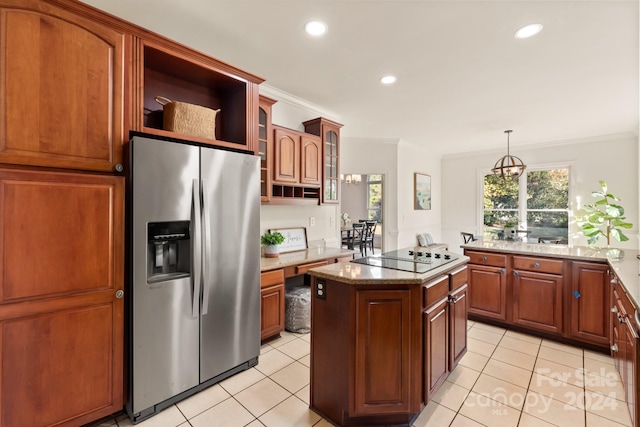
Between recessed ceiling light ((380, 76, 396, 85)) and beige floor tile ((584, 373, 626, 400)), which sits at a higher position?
recessed ceiling light ((380, 76, 396, 85))

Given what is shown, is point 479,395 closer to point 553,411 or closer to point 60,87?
point 553,411

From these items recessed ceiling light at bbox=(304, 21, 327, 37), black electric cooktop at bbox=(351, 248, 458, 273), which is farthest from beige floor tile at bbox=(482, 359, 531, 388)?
recessed ceiling light at bbox=(304, 21, 327, 37)

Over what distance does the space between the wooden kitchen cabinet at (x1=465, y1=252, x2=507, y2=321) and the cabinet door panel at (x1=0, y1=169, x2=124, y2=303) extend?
3351mm

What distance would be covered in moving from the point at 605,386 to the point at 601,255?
1192mm

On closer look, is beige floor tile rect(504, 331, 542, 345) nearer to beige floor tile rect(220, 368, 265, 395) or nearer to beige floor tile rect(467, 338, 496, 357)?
beige floor tile rect(467, 338, 496, 357)

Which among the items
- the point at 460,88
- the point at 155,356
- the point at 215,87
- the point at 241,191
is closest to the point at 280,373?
the point at 155,356

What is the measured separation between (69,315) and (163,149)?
1079 millimetres

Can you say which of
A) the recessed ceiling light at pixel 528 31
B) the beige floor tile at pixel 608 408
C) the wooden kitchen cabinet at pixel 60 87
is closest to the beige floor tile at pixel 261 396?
the wooden kitchen cabinet at pixel 60 87

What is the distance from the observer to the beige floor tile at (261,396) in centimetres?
201

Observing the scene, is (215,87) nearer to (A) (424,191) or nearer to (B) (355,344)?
(B) (355,344)

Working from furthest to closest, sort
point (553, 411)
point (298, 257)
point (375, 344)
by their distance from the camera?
point (298, 257) < point (553, 411) < point (375, 344)

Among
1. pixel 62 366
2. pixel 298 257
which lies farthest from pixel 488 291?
pixel 62 366

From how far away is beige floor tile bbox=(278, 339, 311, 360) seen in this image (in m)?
2.73

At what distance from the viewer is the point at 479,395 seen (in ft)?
6.95
